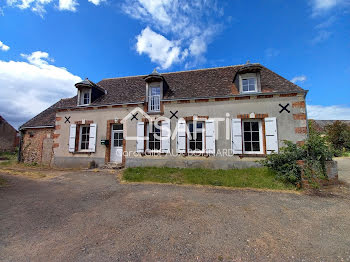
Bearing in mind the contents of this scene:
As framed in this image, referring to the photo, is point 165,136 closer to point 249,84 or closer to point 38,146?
point 249,84

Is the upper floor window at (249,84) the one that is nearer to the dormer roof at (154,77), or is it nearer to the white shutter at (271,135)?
the white shutter at (271,135)

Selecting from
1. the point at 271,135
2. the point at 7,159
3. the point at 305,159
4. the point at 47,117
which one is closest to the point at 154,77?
the point at 271,135

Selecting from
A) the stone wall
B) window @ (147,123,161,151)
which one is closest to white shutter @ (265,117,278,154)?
window @ (147,123,161,151)

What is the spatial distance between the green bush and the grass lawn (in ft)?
1.03

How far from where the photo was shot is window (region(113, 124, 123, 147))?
8.84m

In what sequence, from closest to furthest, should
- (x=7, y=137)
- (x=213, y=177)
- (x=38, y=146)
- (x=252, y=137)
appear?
(x=213, y=177)
(x=252, y=137)
(x=38, y=146)
(x=7, y=137)

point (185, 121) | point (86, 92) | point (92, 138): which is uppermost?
point (86, 92)

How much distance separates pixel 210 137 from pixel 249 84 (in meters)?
3.25


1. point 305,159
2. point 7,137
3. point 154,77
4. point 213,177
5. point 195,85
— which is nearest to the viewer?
point 305,159

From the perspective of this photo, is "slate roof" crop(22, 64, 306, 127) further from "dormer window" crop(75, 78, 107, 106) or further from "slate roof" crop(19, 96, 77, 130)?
"dormer window" crop(75, 78, 107, 106)

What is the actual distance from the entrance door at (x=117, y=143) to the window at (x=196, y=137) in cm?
386

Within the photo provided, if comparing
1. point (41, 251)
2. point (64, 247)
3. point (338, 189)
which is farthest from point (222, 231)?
point (338, 189)

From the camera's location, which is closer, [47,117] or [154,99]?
[154,99]

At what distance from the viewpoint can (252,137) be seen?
7379 mm
